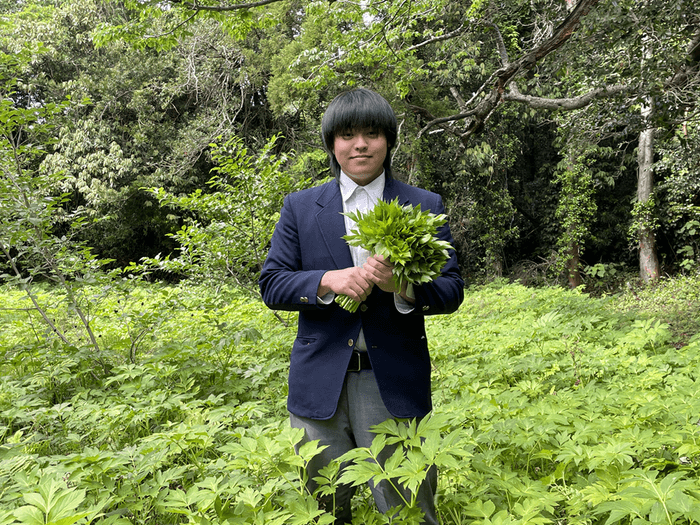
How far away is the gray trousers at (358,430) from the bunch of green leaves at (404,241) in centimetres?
49

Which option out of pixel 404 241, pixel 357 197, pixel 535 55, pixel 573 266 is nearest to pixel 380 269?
pixel 404 241

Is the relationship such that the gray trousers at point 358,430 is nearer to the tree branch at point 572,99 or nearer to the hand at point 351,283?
the hand at point 351,283

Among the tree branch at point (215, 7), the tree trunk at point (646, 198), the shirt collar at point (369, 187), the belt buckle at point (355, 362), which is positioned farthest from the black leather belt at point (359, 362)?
the tree trunk at point (646, 198)

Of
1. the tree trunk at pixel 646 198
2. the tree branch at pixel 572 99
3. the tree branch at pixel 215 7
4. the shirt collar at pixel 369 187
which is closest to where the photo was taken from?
the shirt collar at pixel 369 187

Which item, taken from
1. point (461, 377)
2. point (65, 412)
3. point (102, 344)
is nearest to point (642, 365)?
point (461, 377)

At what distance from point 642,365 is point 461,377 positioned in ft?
4.68

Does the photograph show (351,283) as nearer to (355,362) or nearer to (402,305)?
(402,305)

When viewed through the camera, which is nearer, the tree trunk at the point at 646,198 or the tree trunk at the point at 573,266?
the tree trunk at the point at 646,198

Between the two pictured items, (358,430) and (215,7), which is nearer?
(358,430)

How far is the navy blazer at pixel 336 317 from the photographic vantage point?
5.22 ft

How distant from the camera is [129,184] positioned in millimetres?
13891

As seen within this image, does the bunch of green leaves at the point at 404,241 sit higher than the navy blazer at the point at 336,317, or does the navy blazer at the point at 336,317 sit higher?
the bunch of green leaves at the point at 404,241

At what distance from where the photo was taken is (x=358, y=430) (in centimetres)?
167

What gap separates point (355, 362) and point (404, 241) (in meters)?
0.56
